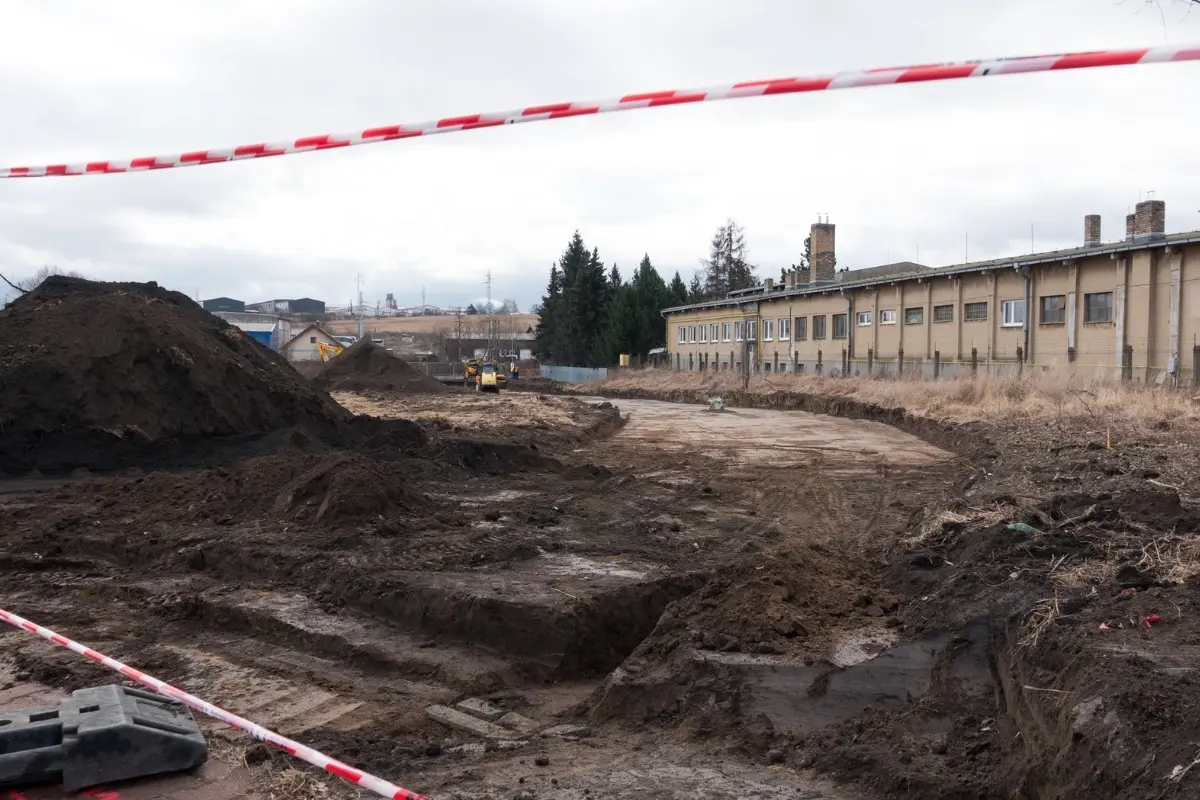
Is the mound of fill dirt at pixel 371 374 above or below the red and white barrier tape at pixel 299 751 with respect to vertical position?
above

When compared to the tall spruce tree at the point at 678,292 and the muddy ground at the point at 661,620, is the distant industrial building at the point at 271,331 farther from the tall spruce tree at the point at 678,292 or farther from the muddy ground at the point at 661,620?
the muddy ground at the point at 661,620

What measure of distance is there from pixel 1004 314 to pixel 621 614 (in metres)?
31.0

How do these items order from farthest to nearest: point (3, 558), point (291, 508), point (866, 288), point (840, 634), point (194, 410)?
point (866, 288), point (194, 410), point (291, 508), point (3, 558), point (840, 634)

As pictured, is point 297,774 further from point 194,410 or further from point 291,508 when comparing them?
point 194,410

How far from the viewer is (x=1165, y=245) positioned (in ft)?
85.6

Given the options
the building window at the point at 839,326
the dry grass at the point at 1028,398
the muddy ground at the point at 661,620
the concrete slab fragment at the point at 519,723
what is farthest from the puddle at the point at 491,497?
the building window at the point at 839,326

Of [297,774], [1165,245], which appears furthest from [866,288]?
[297,774]

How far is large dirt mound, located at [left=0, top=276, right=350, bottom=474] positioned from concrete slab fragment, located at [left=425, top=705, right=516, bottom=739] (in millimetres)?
12384

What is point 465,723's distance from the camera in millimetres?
5590

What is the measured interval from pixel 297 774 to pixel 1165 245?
1127 inches

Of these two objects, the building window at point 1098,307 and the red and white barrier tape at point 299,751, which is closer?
the red and white barrier tape at point 299,751

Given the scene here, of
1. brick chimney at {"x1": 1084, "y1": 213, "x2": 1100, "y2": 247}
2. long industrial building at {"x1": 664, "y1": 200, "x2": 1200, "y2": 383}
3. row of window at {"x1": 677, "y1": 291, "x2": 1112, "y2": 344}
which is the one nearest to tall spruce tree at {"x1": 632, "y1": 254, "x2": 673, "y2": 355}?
row of window at {"x1": 677, "y1": 291, "x2": 1112, "y2": 344}

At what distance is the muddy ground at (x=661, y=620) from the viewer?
174 inches

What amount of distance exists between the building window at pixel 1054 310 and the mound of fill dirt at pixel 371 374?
26.8 m
